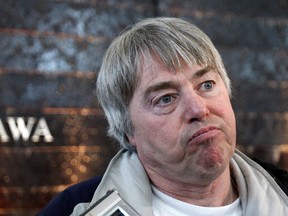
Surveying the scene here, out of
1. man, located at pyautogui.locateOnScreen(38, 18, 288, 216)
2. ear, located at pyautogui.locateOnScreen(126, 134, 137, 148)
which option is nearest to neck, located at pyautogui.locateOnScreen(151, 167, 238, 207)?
man, located at pyautogui.locateOnScreen(38, 18, 288, 216)

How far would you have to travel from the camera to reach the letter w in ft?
6.54

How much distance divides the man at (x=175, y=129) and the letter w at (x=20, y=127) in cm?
77

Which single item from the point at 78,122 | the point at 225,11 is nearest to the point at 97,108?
the point at 78,122

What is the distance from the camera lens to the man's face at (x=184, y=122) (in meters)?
1.13

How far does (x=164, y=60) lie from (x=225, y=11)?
1.23 m

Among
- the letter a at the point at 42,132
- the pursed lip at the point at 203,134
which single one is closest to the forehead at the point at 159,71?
the pursed lip at the point at 203,134

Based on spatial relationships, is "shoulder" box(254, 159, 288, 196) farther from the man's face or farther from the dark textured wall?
the dark textured wall

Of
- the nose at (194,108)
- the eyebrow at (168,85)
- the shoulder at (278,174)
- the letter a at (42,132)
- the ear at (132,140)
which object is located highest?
the eyebrow at (168,85)

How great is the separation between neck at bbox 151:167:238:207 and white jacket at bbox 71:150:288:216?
0.04 meters

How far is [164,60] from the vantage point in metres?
1.19

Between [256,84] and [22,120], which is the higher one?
[22,120]

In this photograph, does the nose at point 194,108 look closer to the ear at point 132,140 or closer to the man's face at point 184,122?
the man's face at point 184,122

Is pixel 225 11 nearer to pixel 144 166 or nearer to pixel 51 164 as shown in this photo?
pixel 51 164

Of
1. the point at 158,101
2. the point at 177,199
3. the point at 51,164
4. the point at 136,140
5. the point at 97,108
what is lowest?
the point at 51,164
